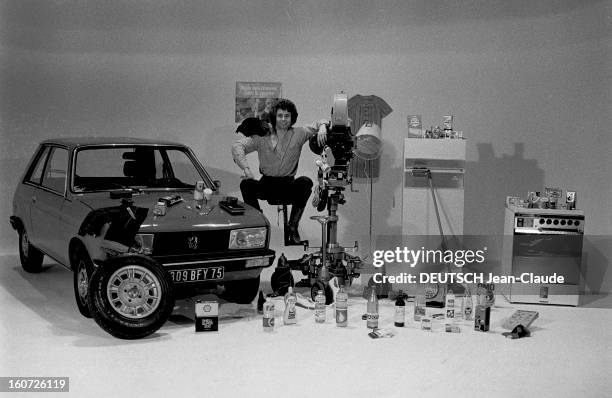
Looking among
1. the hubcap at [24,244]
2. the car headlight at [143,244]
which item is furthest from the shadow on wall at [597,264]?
the hubcap at [24,244]

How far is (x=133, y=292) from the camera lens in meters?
4.65

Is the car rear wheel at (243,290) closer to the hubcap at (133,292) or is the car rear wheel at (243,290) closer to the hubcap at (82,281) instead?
the hubcap at (133,292)

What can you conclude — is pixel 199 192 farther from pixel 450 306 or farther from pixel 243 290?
pixel 450 306

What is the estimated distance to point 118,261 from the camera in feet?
15.0

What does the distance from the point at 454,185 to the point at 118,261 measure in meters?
3.28

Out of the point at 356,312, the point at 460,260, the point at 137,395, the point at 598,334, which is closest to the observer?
the point at 137,395

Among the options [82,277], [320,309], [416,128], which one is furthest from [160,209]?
[416,128]

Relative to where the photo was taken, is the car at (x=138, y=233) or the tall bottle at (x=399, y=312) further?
the tall bottle at (x=399, y=312)

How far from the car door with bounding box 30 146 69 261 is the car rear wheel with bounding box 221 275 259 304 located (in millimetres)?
1365

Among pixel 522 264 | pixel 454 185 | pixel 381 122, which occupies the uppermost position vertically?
pixel 381 122

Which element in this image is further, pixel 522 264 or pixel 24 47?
pixel 24 47

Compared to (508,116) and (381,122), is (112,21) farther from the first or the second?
(508,116)

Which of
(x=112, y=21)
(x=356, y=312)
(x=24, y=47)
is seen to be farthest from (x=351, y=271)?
(x=24, y=47)

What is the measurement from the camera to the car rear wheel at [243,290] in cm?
557
